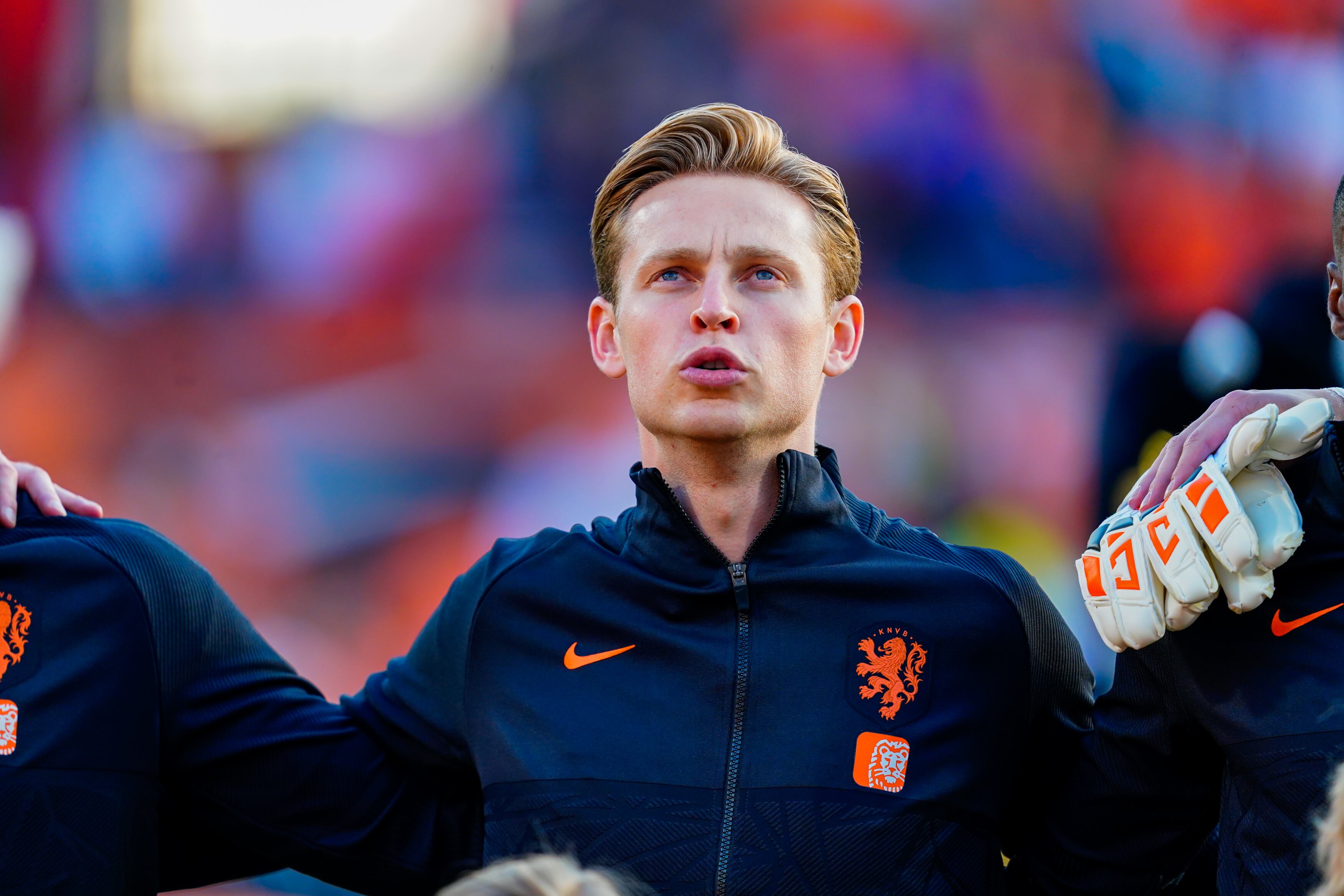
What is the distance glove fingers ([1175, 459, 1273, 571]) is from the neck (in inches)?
25.9

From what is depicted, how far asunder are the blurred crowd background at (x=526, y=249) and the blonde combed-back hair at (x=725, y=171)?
10.4 feet

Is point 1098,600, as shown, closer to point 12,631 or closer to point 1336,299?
point 1336,299

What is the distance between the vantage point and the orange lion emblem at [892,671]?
207 centimetres

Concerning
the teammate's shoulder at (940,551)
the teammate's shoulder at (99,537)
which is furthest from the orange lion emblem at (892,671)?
the teammate's shoulder at (99,537)

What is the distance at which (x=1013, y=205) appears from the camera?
227 inches

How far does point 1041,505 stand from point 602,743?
12.4ft

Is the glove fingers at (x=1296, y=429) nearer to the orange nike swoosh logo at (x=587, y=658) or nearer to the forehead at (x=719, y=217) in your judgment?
the forehead at (x=719, y=217)

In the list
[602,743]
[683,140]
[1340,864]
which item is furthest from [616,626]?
[1340,864]

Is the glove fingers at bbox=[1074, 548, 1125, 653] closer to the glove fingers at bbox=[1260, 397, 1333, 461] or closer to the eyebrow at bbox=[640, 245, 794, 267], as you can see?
the glove fingers at bbox=[1260, 397, 1333, 461]

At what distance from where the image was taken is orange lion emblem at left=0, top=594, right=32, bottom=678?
215cm

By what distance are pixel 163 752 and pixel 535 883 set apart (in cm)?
110

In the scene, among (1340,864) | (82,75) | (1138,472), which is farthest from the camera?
(82,75)

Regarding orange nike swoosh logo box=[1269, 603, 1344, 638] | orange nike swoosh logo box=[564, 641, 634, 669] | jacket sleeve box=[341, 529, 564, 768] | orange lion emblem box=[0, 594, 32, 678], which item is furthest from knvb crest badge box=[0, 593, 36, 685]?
orange nike swoosh logo box=[1269, 603, 1344, 638]

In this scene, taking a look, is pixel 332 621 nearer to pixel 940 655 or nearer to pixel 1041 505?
pixel 1041 505
